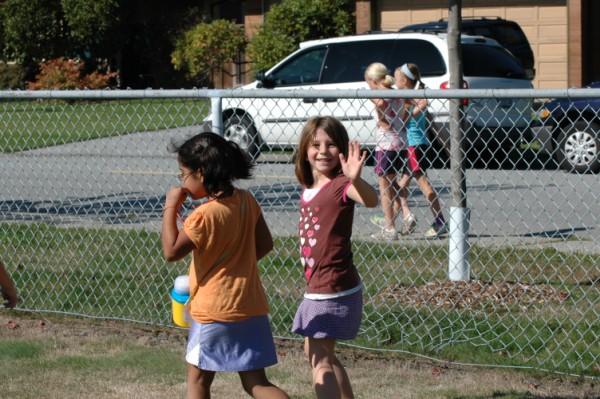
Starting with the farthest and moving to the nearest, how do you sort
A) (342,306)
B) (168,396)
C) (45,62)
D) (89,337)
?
(45,62), (89,337), (168,396), (342,306)

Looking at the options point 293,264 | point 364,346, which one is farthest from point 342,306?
point 293,264

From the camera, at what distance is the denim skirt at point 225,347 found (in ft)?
14.2

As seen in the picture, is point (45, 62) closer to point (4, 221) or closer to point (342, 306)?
point (4, 221)

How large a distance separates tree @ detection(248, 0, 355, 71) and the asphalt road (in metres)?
11.6

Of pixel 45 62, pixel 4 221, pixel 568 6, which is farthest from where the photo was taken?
pixel 45 62

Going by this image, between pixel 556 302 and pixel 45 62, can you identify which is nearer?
pixel 556 302

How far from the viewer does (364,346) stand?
20.5 feet

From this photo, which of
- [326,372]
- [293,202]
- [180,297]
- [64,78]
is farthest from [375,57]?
[64,78]

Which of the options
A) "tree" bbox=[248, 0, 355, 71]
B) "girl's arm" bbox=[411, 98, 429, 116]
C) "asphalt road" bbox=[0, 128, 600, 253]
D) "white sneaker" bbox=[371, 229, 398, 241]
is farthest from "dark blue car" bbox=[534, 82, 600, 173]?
"tree" bbox=[248, 0, 355, 71]

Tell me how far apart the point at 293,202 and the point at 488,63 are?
541 cm

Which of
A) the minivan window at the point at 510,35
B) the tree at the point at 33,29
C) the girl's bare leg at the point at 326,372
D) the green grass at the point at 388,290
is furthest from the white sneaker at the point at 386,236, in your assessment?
the tree at the point at 33,29

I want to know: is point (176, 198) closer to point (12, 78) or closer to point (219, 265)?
point (219, 265)

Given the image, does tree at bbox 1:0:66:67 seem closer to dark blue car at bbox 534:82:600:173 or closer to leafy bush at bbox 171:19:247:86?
leafy bush at bbox 171:19:247:86

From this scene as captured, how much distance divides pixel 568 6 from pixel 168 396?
62.1 feet
